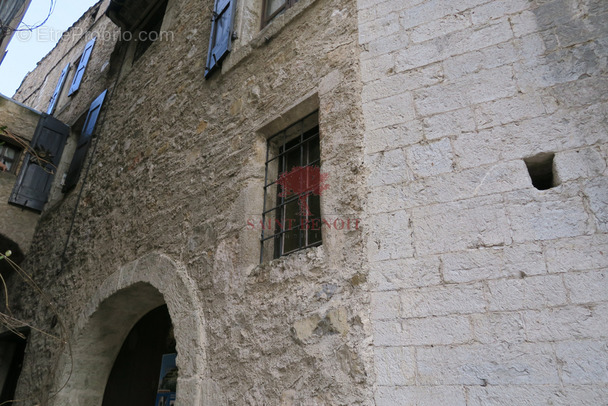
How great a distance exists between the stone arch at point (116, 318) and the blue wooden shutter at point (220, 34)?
1810 mm

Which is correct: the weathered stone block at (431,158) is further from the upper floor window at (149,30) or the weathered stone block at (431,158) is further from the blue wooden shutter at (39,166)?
the blue wooden shutter at (39,166)

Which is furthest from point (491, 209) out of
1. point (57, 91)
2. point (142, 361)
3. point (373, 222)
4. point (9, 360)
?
point (57, 91)

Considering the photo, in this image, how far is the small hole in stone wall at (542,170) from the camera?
2053 millimetres

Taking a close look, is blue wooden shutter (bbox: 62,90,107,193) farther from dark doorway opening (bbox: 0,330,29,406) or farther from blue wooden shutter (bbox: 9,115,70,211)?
dark doorway opening (bbox: 0,330,29,406)

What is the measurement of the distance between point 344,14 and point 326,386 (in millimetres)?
2388

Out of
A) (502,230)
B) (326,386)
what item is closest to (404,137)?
(502,230)

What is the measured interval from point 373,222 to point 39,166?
19.2 ft

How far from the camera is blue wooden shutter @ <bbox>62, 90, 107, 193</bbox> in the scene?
18.9 feet

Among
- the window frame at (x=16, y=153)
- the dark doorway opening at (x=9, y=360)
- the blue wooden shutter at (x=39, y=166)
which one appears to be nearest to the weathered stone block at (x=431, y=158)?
the blue wooden shutter at (x=39, y=166)

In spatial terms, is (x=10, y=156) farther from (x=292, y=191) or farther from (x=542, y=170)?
(x=542, y=170)

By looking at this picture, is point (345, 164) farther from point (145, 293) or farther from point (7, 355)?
point (7, 355)

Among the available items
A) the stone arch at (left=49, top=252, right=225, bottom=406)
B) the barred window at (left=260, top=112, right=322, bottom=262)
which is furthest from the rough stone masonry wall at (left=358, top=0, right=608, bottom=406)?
the stone arch at (left=49, top=252, right=225, bottom=406)

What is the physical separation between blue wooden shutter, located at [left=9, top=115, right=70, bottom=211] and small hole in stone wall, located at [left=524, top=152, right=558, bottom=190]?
569 centimetres

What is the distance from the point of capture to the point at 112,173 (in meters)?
4.94
